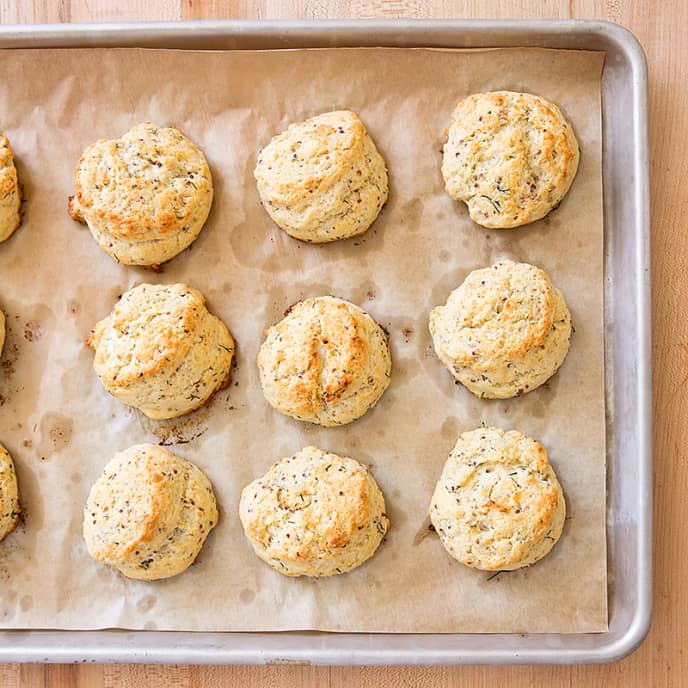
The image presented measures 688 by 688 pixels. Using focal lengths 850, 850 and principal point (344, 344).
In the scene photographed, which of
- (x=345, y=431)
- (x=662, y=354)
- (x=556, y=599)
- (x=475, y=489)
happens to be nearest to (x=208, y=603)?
(x=345, y=431)

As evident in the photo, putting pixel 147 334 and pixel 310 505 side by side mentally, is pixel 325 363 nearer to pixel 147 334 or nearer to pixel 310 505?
pixel 310 505

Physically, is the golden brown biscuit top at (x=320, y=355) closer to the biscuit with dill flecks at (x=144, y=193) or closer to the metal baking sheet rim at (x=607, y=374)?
the biscuit with dill flecks at (x=144, y=193)

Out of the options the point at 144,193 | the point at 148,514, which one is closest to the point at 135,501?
the point at 148,514

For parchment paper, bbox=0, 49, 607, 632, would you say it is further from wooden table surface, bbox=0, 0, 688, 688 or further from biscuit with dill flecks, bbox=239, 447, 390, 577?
wooden table surface, bbox=0, 0, 688, 688

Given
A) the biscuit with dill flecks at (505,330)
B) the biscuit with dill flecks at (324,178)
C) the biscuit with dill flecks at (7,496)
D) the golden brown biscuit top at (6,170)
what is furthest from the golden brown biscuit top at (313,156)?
the biscuit with dill flecks at (7,496)

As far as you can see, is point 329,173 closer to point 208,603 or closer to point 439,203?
point 439,203
